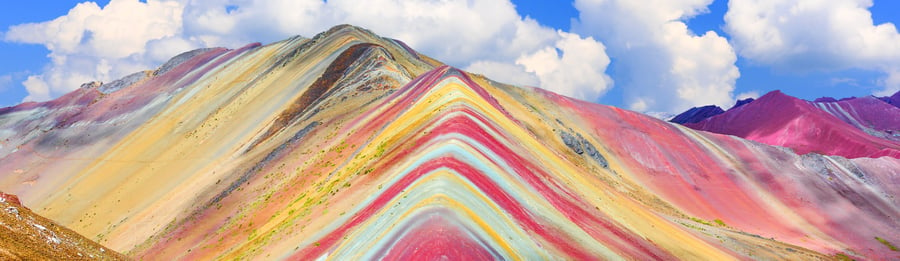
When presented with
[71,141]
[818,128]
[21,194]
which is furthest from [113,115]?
[818,128]

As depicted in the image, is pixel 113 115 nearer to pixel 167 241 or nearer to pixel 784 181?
pixel 167 241

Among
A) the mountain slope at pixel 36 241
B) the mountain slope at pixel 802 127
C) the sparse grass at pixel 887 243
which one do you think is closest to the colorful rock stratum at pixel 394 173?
the sparse grass at pixel 887 243

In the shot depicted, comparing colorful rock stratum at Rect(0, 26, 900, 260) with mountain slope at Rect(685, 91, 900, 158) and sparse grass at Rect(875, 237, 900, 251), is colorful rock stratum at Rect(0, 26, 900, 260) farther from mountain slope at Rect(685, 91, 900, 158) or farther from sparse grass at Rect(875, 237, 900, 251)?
mountain slope at Rect(685, 91, 900, 158)

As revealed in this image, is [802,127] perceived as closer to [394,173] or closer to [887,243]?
[887,243]

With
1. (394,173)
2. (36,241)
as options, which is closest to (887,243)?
(394,173)

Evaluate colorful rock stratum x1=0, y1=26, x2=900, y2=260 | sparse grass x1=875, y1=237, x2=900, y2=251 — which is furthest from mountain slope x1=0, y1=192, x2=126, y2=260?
sparse grass x1=875, y1=237, x2=900, y2=251

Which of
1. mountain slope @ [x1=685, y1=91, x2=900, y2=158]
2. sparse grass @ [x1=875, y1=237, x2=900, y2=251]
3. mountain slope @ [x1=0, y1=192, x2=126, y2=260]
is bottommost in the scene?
mountain slope @ [x1=0, y1=192, x2=126, y2=260]
